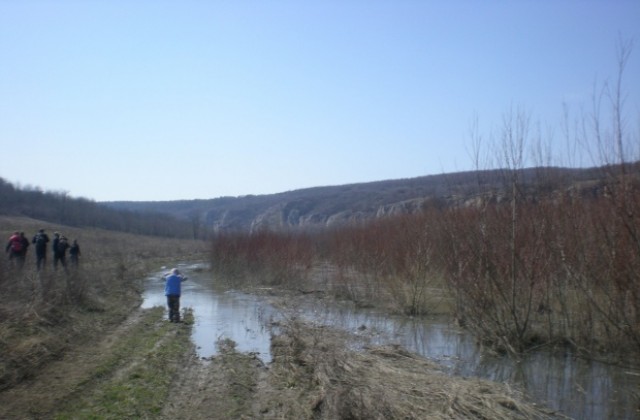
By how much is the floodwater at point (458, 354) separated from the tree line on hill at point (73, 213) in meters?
82.4

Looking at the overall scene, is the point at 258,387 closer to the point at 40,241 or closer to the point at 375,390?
the point at 375,390

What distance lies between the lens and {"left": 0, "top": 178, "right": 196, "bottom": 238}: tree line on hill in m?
100

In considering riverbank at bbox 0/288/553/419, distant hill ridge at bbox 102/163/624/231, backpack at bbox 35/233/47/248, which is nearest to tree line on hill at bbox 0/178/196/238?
distant hill ridge at bbox 102/163/624/231

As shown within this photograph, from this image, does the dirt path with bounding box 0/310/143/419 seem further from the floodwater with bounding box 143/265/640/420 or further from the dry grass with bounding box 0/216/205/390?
the floodwater with bounding box 143/265/640/420

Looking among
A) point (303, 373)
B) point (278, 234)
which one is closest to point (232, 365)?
point (303, 373)

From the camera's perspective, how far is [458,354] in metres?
14.0

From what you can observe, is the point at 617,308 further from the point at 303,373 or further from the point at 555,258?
the point at 303,373

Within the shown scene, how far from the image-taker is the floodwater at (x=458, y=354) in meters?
10.2

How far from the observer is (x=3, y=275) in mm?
16203

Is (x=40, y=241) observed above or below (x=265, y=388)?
above

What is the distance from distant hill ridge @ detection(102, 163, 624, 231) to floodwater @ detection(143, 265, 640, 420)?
3813mm

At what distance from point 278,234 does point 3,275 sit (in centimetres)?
2293

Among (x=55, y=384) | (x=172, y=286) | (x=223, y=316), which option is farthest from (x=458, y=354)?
(x=223, y=316)

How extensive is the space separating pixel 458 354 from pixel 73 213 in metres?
107
